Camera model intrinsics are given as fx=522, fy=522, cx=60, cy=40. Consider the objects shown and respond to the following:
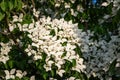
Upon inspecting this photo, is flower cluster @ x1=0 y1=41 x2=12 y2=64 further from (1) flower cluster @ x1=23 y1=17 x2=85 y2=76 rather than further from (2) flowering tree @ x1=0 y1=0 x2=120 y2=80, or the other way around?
(1) flower cluster @ x1=23 y1=17 x2=85 y2=76

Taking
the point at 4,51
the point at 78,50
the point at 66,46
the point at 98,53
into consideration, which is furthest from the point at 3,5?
the point at 98,53

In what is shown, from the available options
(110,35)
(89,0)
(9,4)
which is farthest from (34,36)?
(89,0)

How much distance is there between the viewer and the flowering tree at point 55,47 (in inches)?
308

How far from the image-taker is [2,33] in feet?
27.7

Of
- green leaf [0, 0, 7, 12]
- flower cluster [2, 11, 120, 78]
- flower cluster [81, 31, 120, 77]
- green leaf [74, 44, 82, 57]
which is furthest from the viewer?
flower cluster [81, 31, 120, 77]

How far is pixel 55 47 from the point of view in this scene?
25.7 feet

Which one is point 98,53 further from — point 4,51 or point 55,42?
point 4,51

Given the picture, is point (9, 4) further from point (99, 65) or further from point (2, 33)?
point (99, 65)

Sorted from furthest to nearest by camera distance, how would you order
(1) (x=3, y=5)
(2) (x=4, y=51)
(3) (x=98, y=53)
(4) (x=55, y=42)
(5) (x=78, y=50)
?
(3) (x=98, y=53) → (5) (x=78, y=50) → (2) (x=4, y=51) → (4) (x=55, y=42) → (1) (x=3, y=5)

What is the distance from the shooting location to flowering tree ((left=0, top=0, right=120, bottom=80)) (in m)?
7.82

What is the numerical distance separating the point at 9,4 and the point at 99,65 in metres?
2.03

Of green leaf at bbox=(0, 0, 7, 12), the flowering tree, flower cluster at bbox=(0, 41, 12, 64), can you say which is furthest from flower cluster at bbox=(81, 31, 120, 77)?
green leaf at bbox=(0, 0, 7, 12)

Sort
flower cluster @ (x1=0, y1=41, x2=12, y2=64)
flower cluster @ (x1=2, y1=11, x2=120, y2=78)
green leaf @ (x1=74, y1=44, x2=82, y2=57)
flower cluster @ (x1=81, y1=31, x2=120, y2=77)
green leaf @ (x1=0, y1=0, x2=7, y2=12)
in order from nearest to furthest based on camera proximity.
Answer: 1. green leaf @ (x1=0, y1=0, x2=7, y2=12)
2. flower cluster @ (x1=2, y1=11, x2=120, y2=78)
3. flower cluster @ (x1=0, y1=41, x2=12, y2=64)
4. green leaf @ (x1=74, y1=44, x2=82, y2=57)
5. flower cluster @ (x1=81, y1=31, x2=120, y2=77)

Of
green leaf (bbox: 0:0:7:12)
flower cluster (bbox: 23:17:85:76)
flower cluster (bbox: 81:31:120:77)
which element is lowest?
flower cluster (bbox: 81:31:120:77)
